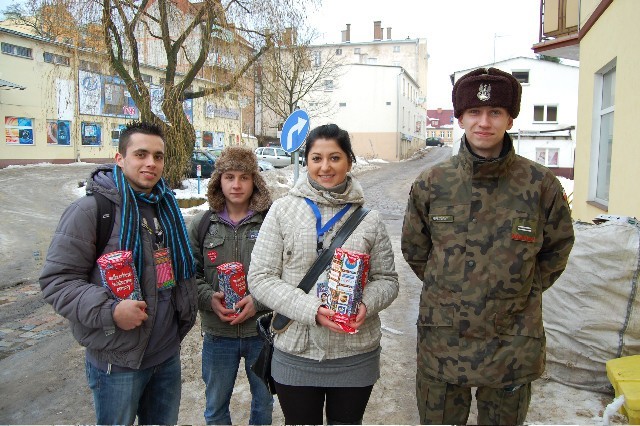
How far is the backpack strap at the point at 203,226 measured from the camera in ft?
9.40

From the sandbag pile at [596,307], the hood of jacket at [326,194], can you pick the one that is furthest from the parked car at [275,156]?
the hood of jacket at [326,194]

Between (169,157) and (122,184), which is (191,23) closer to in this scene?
(169,157)

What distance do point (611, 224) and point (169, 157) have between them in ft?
41.2

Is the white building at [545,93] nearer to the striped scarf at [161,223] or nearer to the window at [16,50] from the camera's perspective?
the window at [16,50]

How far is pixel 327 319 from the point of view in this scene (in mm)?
1989

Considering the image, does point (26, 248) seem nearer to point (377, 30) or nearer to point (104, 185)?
point (104, 185)

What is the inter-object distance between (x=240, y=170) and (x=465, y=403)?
1.73m

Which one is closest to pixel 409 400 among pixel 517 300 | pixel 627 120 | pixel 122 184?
pixel 517 300

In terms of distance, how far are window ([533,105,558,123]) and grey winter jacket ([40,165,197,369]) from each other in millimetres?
31765

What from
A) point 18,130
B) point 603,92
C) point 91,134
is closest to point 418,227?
point 603,92

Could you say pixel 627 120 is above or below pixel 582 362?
above

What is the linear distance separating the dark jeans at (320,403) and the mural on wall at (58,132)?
28.5 metres

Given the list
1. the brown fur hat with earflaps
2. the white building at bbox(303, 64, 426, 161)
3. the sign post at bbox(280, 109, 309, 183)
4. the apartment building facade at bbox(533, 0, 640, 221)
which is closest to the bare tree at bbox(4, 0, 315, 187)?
the sign post at bbox(280, 109, 309, 183)

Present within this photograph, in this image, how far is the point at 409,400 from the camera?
3582 mm
